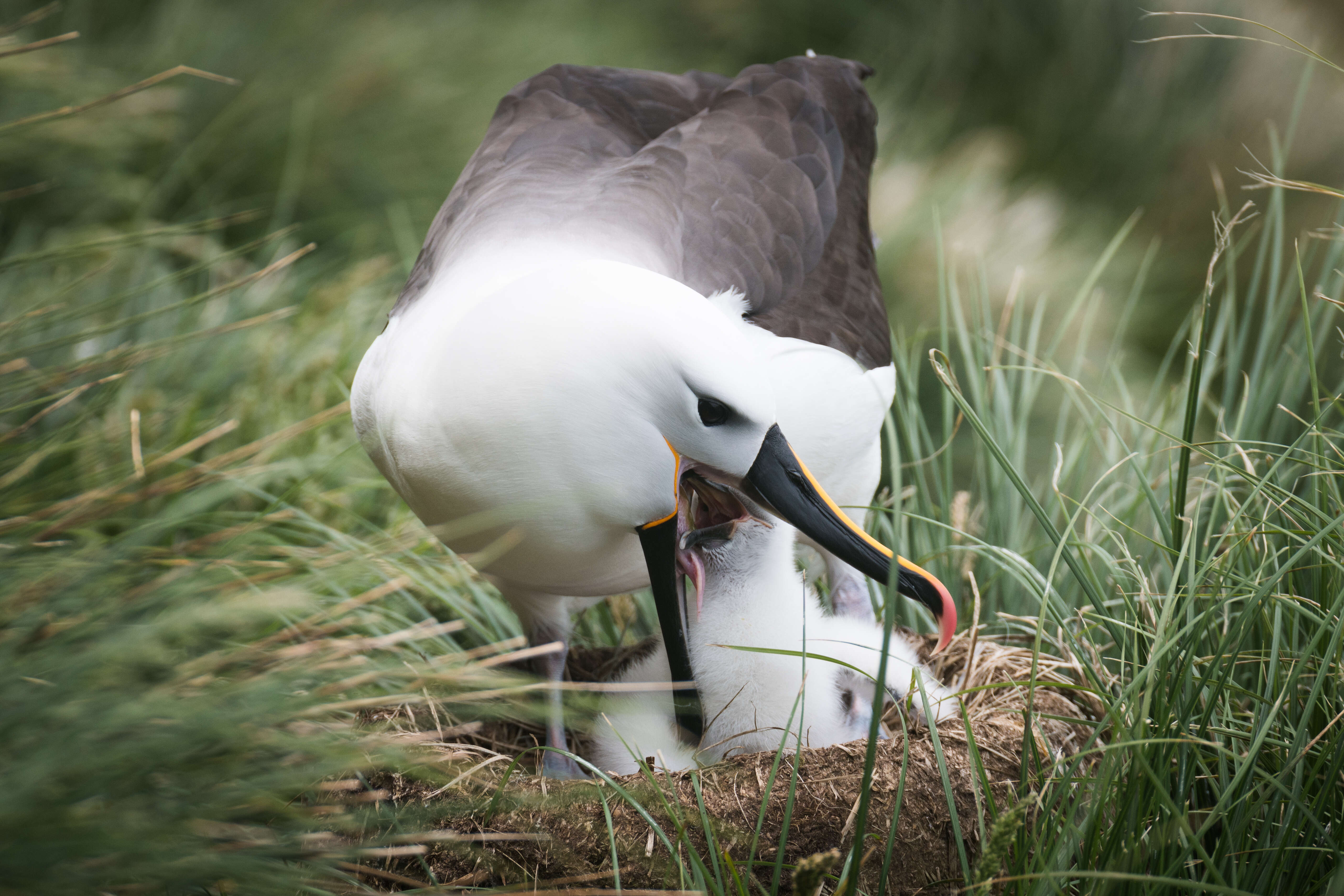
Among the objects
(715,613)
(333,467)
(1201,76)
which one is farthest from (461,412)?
(1201,76)

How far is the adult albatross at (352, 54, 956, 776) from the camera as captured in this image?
1.90 metres

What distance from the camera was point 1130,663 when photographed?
2.19m

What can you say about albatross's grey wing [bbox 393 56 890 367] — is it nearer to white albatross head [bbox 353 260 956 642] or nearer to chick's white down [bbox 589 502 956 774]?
white albatross head [bbox 353 260 956 642]

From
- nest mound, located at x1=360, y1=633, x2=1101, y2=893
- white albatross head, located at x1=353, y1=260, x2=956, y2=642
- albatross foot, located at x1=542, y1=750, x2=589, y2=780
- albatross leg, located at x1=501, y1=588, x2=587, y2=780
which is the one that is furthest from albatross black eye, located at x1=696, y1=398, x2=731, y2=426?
albatross foot, located at x1=542, y1=750, x2=589, y2=780

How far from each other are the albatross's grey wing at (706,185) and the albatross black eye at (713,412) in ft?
1.60

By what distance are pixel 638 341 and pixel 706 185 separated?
901 millimetres

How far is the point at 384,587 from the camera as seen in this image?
5.45 ft

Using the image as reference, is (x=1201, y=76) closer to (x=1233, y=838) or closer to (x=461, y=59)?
(x=461, y=59)

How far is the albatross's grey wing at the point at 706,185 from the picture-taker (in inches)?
96.8

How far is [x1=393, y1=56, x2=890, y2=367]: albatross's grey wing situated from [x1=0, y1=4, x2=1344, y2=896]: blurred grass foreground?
0.48m

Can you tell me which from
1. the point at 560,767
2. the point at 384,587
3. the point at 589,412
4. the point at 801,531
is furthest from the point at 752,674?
the point at 384,587

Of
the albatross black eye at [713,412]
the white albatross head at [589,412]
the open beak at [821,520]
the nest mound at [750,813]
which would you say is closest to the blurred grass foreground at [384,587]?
the nest mound at [750,813]

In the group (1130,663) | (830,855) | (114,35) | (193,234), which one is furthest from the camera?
(114,35)

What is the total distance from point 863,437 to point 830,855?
138 centimetres
